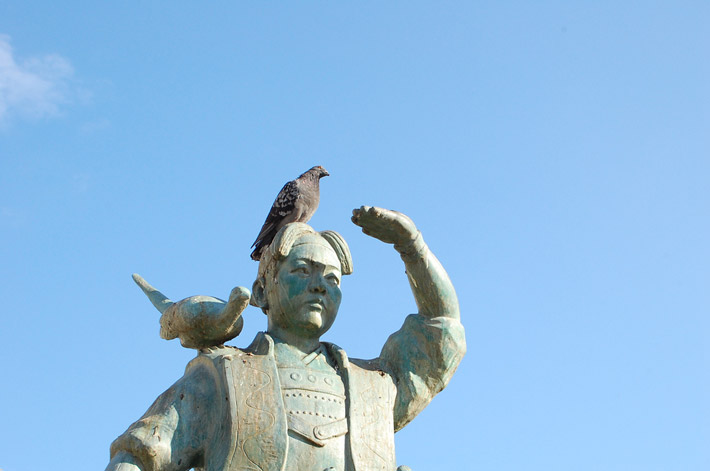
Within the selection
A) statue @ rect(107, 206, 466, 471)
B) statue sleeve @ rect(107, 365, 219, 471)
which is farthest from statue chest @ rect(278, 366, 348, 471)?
statue sleeve @ rect(107, 365, 219, 471)

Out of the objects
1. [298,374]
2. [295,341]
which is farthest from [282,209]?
[298,374]

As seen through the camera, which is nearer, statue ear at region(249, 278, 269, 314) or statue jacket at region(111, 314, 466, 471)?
statue jacket at region(111, 314, 466, 471)

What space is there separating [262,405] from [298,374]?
0.37 meters

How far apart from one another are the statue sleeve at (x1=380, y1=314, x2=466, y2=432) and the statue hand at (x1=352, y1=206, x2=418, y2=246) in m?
0.56

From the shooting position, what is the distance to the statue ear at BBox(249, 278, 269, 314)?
706 centimetres

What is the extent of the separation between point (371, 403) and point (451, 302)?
920 mm

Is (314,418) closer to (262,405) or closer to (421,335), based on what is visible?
(262,405)

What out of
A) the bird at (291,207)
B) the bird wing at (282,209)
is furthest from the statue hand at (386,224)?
the bird wing at (282,209)

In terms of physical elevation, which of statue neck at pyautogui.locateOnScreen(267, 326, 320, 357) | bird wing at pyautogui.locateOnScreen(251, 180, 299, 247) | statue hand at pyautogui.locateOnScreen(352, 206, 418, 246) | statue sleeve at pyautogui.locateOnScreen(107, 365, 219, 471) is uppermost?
bird wing at pyautogui.locateOnScreen(251, 180, 299, 247)

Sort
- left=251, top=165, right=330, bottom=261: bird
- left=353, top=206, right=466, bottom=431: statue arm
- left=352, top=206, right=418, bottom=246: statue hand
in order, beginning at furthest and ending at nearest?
1. left=251, top=165, right=330, bottom=261: bird
2. left=353, top=206, right=466, bottom=431: statue arm
3. left=352, top=206, right=418, bottom=246: statue hand

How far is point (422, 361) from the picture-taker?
22.9 ft

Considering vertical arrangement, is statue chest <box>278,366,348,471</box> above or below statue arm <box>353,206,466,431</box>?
below

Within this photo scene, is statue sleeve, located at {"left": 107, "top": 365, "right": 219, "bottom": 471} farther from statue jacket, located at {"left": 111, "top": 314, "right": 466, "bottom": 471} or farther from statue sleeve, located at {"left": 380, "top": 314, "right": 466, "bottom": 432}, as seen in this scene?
statue sleeve, located at {"left": 380, "top": 314, "right": 466, "bottom": 432}

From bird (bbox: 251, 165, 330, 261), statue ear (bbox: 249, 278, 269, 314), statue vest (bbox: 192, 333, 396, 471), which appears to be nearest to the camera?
statue vest (bbox: 192, 333, 396, 471)
